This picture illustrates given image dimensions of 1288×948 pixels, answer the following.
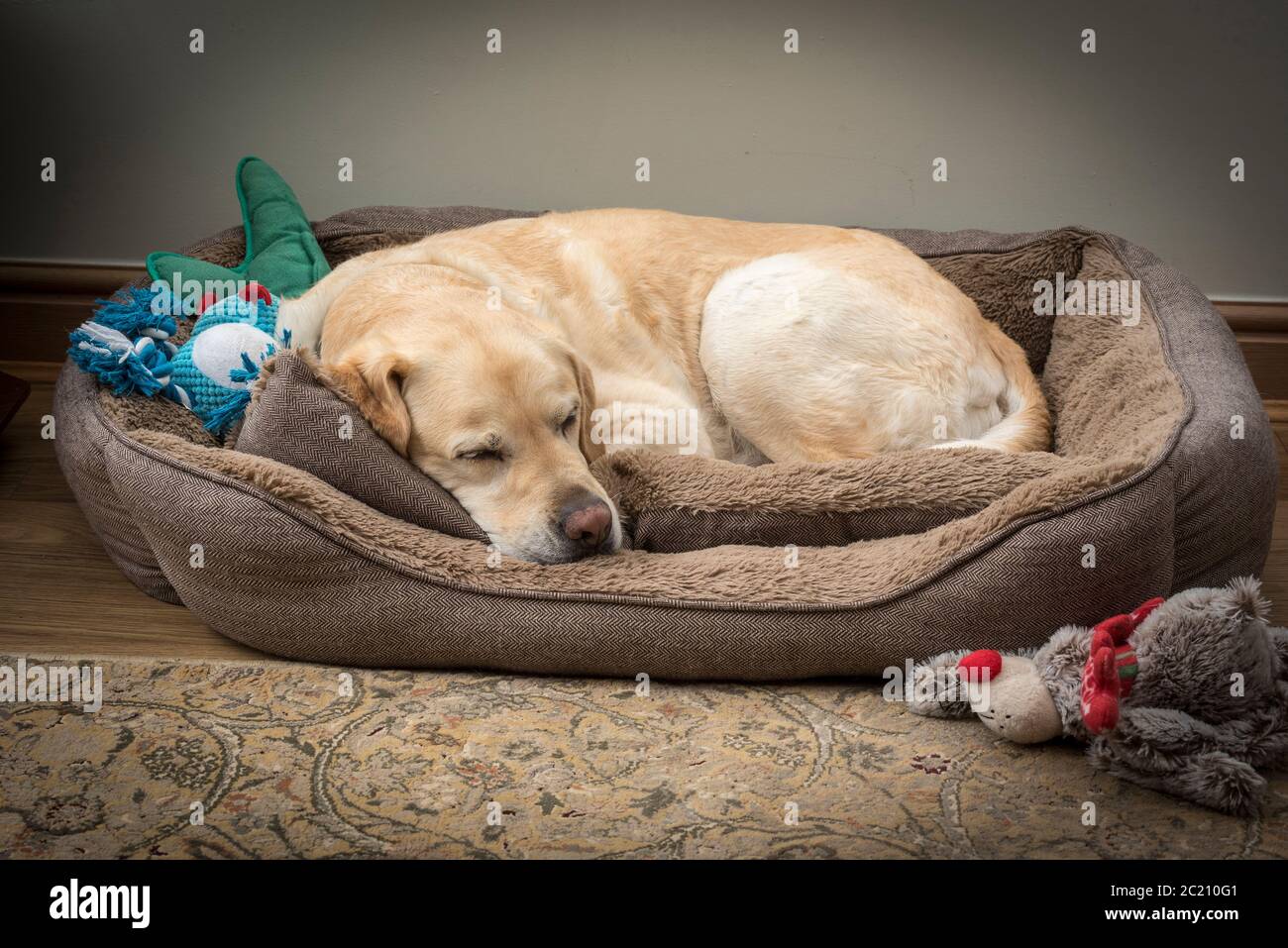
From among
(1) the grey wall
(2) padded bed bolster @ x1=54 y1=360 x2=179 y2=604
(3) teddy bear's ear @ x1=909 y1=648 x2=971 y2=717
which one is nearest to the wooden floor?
(2) padded bed bolster @ x1=54 y1=360 x2=179 y2=604

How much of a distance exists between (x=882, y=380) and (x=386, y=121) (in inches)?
73.0

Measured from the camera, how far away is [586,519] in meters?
2.25

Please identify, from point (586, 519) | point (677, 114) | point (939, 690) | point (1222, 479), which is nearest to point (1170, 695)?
point (939, 690)

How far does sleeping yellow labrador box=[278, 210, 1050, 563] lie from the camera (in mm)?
2305

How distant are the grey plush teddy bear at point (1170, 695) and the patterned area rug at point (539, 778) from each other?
0.05 meters

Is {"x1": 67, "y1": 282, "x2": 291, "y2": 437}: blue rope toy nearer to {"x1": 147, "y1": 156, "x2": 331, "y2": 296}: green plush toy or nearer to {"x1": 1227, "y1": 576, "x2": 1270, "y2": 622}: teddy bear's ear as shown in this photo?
{"x1": 147, "y1": 156, "x2": 331, "y2": 296}: green plush toy

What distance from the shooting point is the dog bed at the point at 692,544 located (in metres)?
2.14

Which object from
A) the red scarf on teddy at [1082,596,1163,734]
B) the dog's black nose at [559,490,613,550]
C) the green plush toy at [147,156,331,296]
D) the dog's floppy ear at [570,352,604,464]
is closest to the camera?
the red scarf on teddy at [1082,596,1163,734]

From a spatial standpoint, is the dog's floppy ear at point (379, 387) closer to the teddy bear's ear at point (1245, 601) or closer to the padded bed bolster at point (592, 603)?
the padded bed bolster at point (592, 603)

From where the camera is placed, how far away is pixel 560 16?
139 inches

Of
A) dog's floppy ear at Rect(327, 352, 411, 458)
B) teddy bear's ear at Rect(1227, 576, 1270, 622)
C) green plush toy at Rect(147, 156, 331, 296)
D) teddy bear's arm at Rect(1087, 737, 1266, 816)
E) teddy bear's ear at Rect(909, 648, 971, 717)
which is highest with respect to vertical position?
green plush toy at Rect(147, 156, 331, 296)

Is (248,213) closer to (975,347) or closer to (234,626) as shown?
(234,626)

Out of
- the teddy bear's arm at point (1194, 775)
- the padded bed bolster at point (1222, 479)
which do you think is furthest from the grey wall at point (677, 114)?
the teddy bear's arm at point (1194, 775)

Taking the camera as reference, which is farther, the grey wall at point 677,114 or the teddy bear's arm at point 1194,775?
the grey wall at point 677,114
